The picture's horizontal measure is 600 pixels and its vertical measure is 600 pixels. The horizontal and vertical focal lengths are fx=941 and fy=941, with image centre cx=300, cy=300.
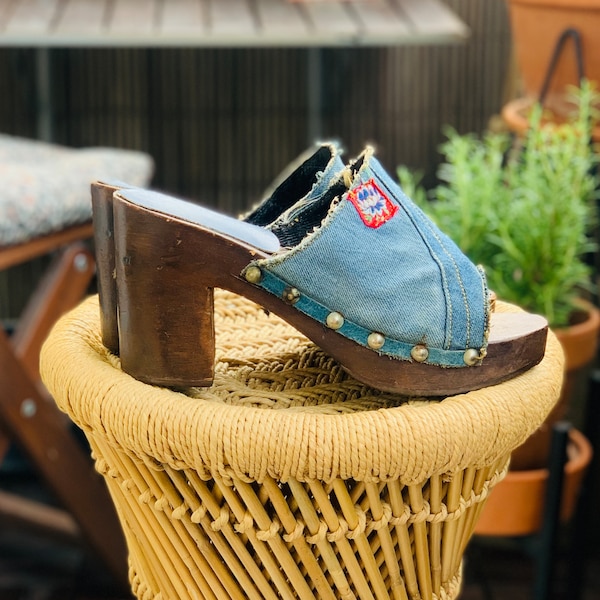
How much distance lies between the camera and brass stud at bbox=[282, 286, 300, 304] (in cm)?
58

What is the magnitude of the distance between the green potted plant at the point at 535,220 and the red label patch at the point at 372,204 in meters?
0.50

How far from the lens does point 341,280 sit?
585mm

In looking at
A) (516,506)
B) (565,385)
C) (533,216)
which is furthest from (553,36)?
(516,506)

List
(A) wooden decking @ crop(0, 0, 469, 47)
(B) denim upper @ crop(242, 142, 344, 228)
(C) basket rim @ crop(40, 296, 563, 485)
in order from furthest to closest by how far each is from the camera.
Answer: (A) wooden decking @ crop(0, 0, 469, 47) < (B) denim upper @ crop(242, 142, 344, 228) < (C) basket rim @ crop(40, 296, 563, 485)

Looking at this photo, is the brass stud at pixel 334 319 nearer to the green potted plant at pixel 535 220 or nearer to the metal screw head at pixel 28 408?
the green potted plant at pixel 535 220

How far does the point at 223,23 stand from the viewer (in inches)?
54.3

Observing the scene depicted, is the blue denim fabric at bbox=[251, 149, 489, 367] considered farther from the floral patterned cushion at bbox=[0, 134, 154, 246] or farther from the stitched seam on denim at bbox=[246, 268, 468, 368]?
the floral patterned cushion at bbox=[0, 134, 154, 246]

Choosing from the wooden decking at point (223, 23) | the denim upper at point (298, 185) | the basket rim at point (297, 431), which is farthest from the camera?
the wooden decking at point (223, 23)

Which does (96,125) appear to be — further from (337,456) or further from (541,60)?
(337,456)

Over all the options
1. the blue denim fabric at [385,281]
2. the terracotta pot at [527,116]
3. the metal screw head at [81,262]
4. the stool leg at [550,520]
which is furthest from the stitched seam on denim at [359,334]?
the metal screw head at [81,262]

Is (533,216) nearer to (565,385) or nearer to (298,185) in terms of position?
(565,385)

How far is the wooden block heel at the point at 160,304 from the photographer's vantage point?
564mm

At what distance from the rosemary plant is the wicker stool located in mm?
451

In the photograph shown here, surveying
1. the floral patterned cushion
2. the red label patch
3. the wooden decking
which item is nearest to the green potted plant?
the wooden decking
